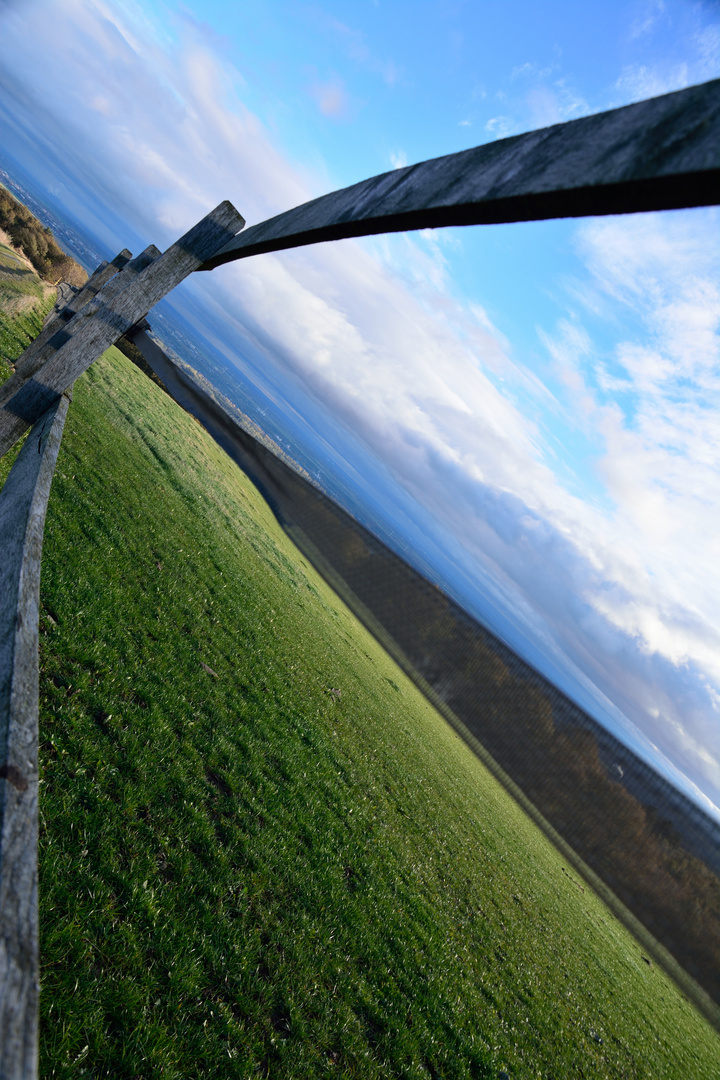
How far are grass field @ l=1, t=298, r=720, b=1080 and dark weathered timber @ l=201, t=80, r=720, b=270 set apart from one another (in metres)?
6.11

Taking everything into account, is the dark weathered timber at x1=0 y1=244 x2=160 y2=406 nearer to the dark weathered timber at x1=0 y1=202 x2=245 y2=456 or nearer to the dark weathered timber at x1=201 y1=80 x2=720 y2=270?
the dark weathered timber at x1=0 y1=202 x2=245 y2=456

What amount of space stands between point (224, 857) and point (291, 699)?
694cm

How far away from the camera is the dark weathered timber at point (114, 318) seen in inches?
165

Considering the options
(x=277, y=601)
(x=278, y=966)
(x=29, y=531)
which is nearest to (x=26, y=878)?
(x=29, y=531)

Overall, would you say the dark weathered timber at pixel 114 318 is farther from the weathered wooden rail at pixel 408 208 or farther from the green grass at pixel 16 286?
the green grass at pixel 16 286

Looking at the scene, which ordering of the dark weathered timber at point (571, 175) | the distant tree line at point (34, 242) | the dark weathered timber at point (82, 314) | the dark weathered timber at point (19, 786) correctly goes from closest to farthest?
the dark weathered timber at point (19, 786) < the dark weathered timber at point (571, 175) < the dark weathered timber at point (82, 314) < the distant tree line at point (34, 242)

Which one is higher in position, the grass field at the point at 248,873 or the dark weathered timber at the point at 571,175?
the dark weathered timber at the point at 571,175

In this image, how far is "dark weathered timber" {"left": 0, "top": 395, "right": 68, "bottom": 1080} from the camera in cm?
95

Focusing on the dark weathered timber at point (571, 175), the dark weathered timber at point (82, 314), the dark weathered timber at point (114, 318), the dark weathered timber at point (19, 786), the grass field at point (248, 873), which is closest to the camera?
the dark weathered timber at point (19, 786)

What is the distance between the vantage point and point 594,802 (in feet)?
44.9

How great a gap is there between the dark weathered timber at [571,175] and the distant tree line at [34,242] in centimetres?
5134

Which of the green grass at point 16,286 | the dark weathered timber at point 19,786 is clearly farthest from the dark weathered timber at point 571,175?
the green grass at point 16,286

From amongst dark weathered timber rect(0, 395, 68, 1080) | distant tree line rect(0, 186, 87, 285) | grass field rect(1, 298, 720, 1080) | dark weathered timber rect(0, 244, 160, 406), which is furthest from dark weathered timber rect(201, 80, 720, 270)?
distant tree line rect(0, 186, 87, 285)

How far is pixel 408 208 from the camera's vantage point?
80.8 inches
